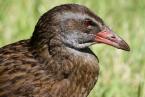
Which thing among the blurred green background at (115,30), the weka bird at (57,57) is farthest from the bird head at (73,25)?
the blurred green background at (115,30)

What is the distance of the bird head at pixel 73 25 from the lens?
23.9ft

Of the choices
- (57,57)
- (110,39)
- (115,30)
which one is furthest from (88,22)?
(115,30)

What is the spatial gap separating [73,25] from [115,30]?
9.02 feet

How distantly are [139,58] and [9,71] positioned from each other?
2380 mm

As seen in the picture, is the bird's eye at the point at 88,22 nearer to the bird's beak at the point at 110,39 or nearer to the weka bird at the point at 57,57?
the weka bird at the point at 57,57

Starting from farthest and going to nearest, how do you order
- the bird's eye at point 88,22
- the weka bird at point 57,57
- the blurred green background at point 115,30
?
the blurred green background at point 115,30 < the bird's eye at point 88,22 < the weka bird at point 57,57

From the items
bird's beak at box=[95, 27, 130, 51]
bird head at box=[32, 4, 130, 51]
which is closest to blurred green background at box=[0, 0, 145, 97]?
bird's beak at box=[95, 27, 130, 51]

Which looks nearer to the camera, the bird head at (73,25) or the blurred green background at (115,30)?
the bird head at (73,25)

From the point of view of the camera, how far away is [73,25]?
7.33 m

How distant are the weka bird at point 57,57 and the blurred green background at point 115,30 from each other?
3.59 feet

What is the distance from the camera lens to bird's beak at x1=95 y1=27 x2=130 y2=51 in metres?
7.45

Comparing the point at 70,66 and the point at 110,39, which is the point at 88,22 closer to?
the point at 110,39

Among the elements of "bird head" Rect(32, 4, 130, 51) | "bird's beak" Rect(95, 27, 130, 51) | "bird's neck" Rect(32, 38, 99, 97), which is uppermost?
"bird head" Rect(32, 4, 130, 51)

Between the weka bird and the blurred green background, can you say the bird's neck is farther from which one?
the blurred green background
